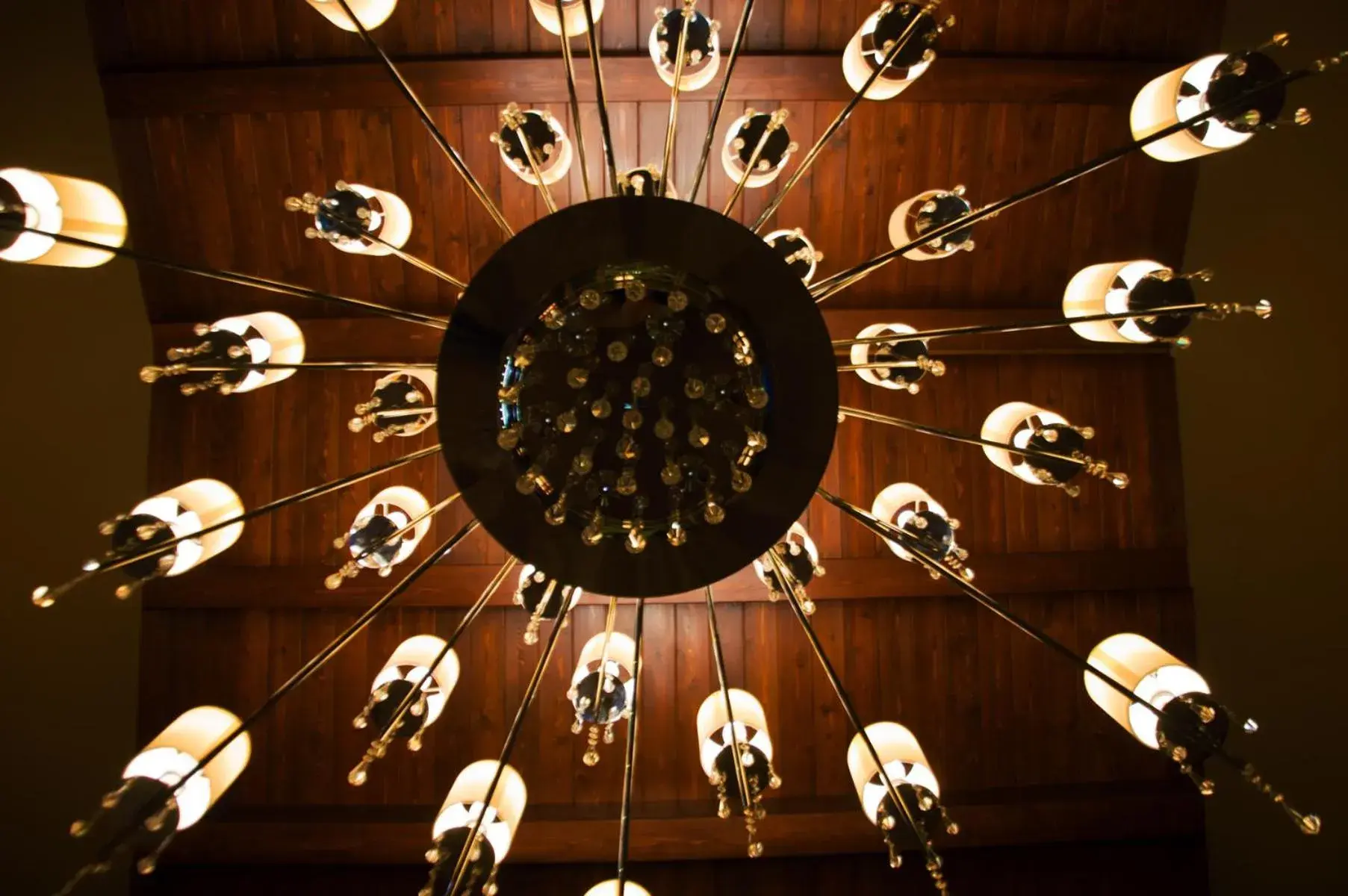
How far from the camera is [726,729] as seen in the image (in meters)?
2.51

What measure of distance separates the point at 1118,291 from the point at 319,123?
13.0 feet

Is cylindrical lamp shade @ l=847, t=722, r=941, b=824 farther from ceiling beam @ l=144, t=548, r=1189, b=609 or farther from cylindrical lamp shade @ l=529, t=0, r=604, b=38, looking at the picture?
cylindrical lamp shade @ l=529, t=0, r=604, b=38

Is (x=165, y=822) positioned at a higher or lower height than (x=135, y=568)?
lower

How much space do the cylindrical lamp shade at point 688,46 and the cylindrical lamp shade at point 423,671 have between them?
1.99m

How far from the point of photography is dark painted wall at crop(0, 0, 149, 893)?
452cm

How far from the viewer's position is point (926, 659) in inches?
184

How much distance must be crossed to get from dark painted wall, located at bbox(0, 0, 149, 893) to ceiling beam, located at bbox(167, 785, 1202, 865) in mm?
931

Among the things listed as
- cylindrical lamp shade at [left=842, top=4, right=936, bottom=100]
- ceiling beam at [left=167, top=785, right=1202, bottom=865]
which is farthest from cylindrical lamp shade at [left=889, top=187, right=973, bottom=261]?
ceiling beam at [left=167, top=785, right=1202, bottom=865]

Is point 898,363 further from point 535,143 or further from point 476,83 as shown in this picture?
point 476,83

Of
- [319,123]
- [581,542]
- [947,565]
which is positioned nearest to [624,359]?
[581,542]

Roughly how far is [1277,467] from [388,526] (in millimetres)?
5007

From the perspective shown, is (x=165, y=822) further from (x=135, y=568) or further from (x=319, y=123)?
(x=319, y=123)

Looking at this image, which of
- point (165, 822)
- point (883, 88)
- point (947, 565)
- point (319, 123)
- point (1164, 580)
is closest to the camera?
point (165, 822)

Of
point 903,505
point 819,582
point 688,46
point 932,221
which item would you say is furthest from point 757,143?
point 819,582
